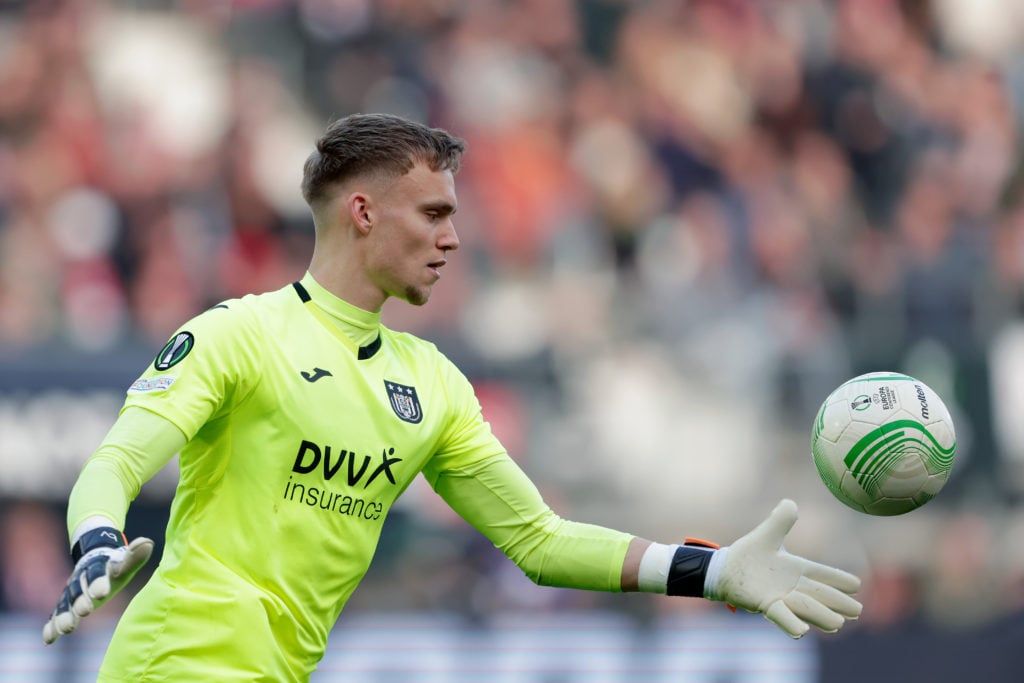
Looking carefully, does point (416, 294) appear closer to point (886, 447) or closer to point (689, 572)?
point (689, 572)

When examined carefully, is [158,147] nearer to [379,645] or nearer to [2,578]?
[2,578]

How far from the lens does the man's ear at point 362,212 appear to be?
529cm

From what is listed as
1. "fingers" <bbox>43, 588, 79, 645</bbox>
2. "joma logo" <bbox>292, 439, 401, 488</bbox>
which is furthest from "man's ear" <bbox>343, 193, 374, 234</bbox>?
"fingers" <bbox>43, 588, 79, 645</bbox>

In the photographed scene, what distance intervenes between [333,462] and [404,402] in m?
0.38

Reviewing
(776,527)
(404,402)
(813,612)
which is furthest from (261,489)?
(813,612)

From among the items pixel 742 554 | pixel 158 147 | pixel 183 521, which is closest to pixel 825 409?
pixel 742 554

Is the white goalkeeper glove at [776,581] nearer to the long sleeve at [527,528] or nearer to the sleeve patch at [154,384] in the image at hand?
the long sleeve at [527,528]

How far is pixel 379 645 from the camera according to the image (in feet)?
29.7

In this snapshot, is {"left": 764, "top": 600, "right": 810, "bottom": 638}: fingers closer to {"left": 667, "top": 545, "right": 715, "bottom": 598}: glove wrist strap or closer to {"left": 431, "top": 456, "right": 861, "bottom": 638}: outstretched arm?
{"left": 431, "top": 456, "right": 861, "bottom": 638}: outstretched arm

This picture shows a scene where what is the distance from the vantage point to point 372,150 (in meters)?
5.29

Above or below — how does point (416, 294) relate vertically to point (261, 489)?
above

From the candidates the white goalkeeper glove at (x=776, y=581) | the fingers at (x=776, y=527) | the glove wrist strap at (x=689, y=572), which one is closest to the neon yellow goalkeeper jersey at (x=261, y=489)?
the glove wrist strap at (x=689, y=572)

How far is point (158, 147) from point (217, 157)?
2.10 ft

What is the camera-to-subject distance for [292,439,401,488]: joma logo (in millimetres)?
4949
